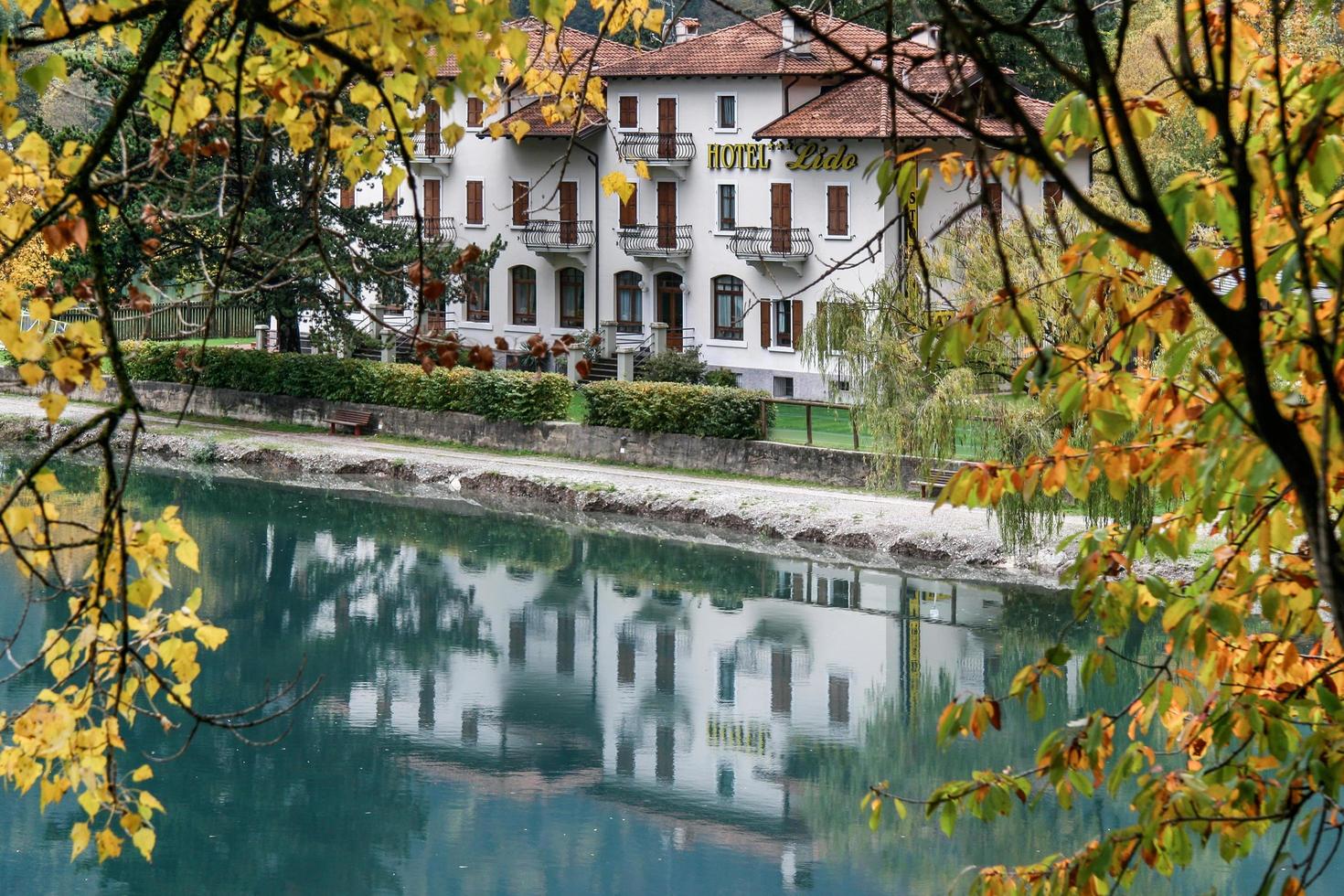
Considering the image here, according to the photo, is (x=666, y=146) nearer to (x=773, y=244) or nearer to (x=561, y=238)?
(x=773, y=244)

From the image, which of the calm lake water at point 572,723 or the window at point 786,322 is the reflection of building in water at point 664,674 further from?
the window at point 786,322

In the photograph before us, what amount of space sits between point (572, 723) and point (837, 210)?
22.2 meters

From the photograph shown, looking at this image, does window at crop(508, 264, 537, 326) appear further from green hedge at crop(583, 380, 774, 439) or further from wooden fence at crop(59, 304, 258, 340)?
green hedge at crop(583, 380, 774, 439)

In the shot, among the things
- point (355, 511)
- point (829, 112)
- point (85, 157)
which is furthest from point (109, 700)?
point (829, 112)

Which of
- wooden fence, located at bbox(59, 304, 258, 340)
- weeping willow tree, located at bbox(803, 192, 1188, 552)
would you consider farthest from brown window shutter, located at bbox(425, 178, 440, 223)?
weeping willow tree, located at bbox(803, 192, 1188, 552)

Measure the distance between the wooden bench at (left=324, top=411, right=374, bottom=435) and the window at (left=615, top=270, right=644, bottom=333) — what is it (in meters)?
8.77

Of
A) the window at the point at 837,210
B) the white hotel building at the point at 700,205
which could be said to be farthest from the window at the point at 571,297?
the window at the point at 837,210

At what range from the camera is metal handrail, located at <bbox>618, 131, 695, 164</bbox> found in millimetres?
40688

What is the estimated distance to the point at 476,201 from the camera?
149 ft

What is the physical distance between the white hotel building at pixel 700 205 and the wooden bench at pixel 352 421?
530 centimetres

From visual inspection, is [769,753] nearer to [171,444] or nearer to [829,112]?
[171,444]

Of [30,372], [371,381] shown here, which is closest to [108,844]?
[30,372]

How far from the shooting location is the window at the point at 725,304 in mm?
40312

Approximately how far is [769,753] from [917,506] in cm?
1022
